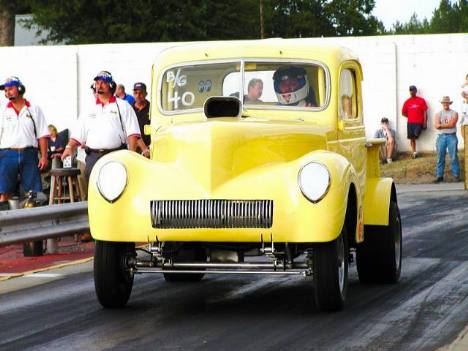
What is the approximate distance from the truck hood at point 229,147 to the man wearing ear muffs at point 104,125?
4669 millimetres

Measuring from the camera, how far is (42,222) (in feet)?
46.7

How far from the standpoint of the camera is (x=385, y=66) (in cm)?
3312

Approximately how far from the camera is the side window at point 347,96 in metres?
11.4

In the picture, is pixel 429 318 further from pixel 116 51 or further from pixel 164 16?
pixel 164 16

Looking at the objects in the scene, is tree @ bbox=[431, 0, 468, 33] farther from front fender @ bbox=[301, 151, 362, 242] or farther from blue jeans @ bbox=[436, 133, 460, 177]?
front fender @ bbox=[301, 151, 362, 242]

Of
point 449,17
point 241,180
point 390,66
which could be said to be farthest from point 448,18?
point 241,180

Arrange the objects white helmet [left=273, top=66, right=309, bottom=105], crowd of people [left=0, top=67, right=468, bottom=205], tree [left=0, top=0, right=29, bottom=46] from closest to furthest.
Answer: white helmet [left=273, top=66, right=309, bottom=105]
crowd of people [left=0, top=67, right=468, bottom=205]
tree [left=0, top=0, right=29, bottom=46]

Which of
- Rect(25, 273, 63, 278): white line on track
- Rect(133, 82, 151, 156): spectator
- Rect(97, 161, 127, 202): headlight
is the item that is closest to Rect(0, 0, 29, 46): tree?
Rect(133, 82, 151, 156): spectator

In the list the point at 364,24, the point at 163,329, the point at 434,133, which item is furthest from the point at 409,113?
the point at 364,24

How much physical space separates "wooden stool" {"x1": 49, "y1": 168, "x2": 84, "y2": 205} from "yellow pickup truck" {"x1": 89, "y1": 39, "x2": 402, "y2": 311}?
548 cm

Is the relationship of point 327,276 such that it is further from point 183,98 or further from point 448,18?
point 448,18

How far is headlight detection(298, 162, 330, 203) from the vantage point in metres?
9.64

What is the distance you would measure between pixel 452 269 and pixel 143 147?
12.6 ft

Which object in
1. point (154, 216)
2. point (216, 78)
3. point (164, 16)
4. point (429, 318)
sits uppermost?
point (164, 16)
